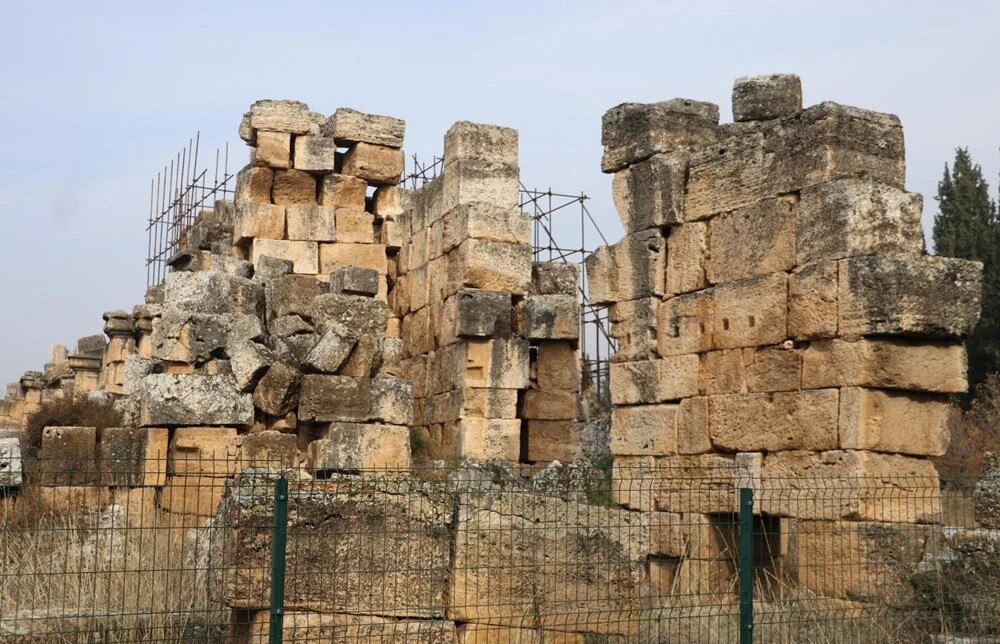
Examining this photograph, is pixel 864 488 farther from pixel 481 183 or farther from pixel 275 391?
pixel 481 183

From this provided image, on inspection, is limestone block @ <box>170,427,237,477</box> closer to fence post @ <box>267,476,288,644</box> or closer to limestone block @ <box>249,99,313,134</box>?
fence post @ <box>267,476,288,644</box>

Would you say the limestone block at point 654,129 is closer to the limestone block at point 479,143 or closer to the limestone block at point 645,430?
the limestone block at point 645,430

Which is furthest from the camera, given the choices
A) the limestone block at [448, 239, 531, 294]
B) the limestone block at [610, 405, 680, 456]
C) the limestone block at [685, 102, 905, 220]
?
the limestone block at [448, 239, 531, 294]

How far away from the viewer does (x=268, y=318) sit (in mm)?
12820

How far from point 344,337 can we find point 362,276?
1.11 m

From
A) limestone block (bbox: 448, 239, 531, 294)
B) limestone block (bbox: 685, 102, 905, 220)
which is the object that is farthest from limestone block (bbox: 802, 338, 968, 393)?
limestone block (bbox: 448, 239, 531, 294)

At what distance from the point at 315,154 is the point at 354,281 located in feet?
15.8

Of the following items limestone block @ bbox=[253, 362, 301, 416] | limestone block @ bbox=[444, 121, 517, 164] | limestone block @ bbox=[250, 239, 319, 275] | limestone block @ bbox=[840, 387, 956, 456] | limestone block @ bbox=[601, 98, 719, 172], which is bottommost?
limestone block @ bbox=[840, 387, 956, 456]

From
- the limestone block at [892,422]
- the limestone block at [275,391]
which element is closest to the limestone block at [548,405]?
the limestone block at [275,391]

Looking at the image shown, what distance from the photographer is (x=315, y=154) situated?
16.9 m

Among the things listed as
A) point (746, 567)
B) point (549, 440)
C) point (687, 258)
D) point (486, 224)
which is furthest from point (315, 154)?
point (746, 567)

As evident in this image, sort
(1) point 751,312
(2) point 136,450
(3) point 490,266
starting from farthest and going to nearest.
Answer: (3) point 490,266, (2) point 136,450, (1) point 751,312

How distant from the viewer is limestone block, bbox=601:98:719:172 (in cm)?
1079

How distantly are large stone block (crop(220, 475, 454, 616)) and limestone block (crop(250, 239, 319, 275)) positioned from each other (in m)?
9.59
